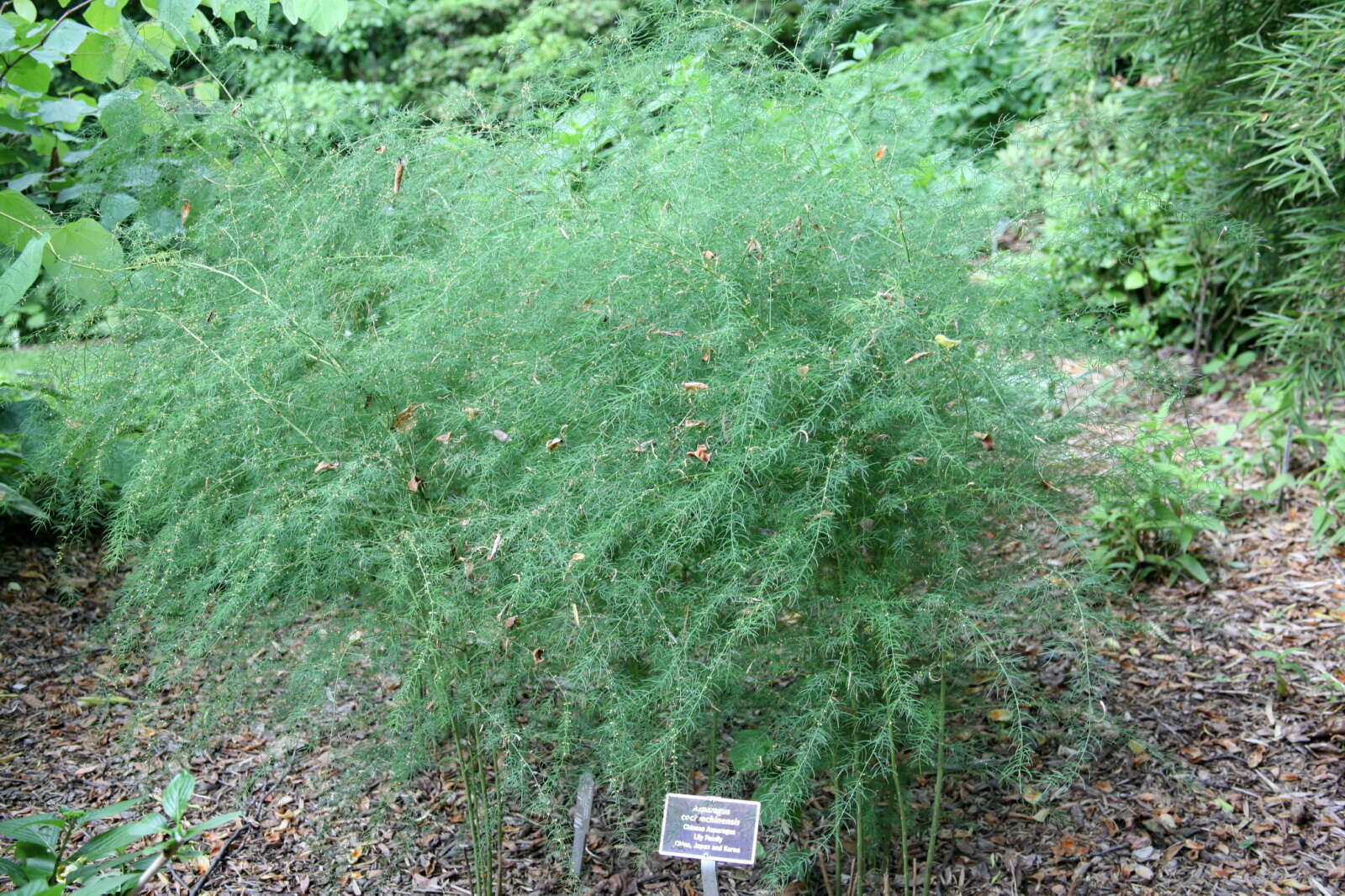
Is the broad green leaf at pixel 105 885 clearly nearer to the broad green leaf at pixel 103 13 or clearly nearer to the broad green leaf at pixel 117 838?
the broad green leaf at pixel 117 838

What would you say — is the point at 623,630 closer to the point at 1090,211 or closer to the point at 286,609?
the point at 286,609

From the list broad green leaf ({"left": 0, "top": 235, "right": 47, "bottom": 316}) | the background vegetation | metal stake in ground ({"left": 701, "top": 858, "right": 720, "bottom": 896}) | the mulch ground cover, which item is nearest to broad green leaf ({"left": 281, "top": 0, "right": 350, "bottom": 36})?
the background vegetation

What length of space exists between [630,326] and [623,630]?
568 mm

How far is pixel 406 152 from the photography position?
8.76 ft

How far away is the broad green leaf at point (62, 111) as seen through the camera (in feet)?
10.2

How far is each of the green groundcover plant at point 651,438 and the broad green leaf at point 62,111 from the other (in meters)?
0.92

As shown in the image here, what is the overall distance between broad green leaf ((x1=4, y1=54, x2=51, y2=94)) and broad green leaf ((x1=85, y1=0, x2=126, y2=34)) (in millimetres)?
262

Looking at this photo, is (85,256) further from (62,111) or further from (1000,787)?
(1000,787)

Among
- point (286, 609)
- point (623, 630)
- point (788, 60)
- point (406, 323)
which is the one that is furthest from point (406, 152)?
point (623, 630)

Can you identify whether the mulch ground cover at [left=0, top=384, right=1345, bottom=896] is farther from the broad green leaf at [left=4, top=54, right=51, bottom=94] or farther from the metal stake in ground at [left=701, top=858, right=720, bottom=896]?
the broad green leaf at [left=4, top=54, right=51, bottom=94]

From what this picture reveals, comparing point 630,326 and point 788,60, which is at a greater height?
point 788,60

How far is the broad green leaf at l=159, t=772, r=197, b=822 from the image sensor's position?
1.77 meters

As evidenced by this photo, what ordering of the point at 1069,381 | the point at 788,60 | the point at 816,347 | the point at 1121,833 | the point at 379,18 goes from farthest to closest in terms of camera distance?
the point at 379,18, the point at 1121,833, the point at 788,60, the point at 1069,381, the point at 816,347

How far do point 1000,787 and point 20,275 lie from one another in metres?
2.41
